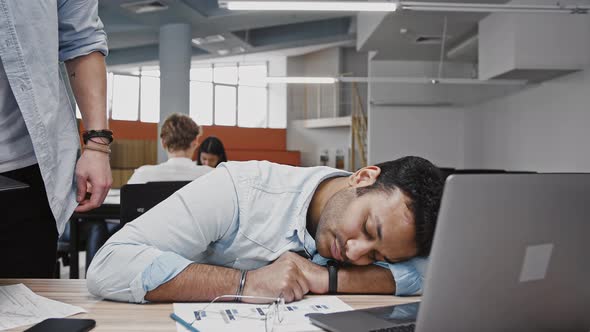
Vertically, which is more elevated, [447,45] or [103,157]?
[447,45]

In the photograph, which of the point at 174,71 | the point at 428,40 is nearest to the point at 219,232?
the point at 428,40

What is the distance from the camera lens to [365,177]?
1.20 metres

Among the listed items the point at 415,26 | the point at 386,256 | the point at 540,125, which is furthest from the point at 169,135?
the point at 540,125

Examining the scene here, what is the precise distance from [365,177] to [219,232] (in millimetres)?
353

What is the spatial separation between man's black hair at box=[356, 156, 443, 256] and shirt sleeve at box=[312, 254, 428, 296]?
60 mm

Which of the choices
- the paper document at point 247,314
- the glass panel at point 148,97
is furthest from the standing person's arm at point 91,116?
the glass panel at point 148,97

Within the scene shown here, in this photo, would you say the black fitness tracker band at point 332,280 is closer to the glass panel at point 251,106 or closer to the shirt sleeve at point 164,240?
the shirt sleeve at point 164,240

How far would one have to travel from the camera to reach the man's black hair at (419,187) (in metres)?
1.05

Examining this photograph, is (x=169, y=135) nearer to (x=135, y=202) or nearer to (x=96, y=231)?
(x=96, y=231)

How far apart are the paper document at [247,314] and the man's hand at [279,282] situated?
0.08ft

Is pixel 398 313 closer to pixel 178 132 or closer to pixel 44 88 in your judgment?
pixel 44 88

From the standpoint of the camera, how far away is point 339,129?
528 inches

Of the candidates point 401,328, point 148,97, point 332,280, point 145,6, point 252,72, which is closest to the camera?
point 401,328

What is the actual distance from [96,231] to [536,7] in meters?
3.40
